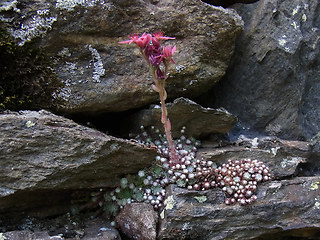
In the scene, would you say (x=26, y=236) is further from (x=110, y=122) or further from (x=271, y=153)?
(x=271, y=153)

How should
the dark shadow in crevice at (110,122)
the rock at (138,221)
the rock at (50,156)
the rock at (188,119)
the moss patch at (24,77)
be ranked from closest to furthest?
the rock at (50,156) → the rock at (138,221) → the moss patch at (24,77) → the rock at (188,119) → the dark shadow in crevice at (110,122)

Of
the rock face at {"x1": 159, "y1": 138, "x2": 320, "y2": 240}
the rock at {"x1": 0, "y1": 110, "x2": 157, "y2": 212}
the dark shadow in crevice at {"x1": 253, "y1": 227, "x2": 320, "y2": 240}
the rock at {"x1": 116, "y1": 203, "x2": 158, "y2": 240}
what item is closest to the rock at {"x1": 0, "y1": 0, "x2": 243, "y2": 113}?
the rock at {"x1": 0, "y1": 110, "x2": 157, "y2": 212}

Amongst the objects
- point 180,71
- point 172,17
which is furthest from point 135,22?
point 180,71

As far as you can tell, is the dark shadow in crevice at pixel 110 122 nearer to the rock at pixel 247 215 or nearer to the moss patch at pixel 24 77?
the moss patch at pixel 24 77

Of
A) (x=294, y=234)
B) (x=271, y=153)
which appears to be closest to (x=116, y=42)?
(x=271, y=153)

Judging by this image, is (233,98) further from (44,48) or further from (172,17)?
(44,48)

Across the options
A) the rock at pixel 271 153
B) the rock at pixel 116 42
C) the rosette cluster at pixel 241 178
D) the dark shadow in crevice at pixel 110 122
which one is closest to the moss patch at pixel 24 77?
the rock at pixel 116 42
